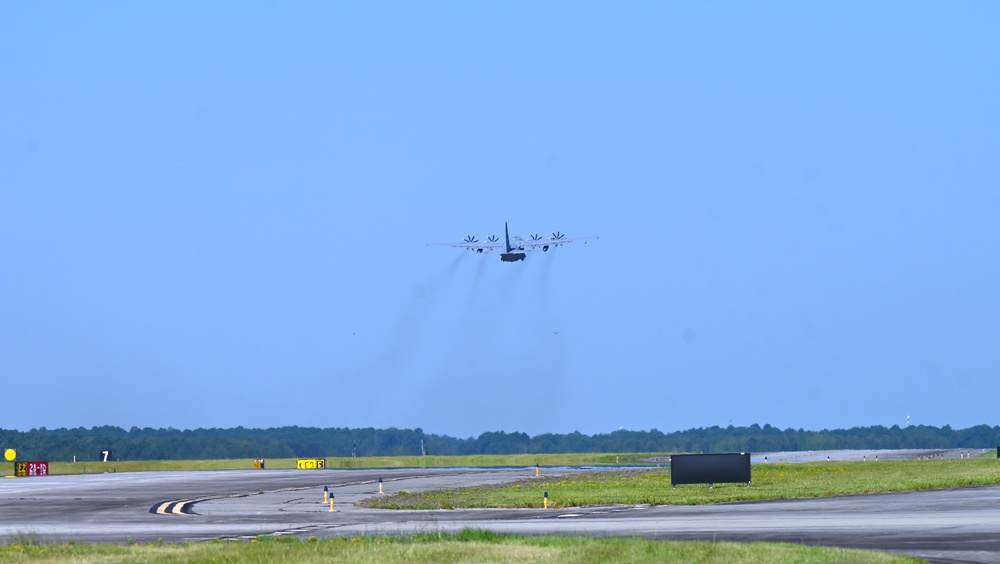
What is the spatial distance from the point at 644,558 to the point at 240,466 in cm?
12071

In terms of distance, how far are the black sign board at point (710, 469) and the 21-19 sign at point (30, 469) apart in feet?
265

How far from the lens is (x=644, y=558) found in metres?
27.3

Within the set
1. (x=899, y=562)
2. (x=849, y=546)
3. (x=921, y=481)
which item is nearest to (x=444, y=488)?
(x=921, y=481)

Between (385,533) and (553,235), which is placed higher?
(553,235)

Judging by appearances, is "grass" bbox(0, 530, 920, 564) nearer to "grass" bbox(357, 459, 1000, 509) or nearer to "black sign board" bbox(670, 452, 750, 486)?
"grass" bbox(357, 459, 1000, 509)

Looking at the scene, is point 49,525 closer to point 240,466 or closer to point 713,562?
point 713,562

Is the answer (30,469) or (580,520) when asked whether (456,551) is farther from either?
(30,469)

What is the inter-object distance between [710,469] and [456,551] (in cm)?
3275

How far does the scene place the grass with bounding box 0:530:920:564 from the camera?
2741cm

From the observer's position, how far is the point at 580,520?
4122 cm

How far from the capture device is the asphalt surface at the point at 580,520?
33156mm

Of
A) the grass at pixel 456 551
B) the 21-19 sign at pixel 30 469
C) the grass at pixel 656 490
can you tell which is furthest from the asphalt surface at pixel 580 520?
the 21-19 sign at pixel 30 469

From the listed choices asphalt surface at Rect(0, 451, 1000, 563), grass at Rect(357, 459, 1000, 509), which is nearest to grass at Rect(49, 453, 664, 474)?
grass at Rect(357, 459, 1000, 509)

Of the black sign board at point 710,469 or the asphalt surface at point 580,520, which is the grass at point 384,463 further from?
the black sign board at point 710,469
